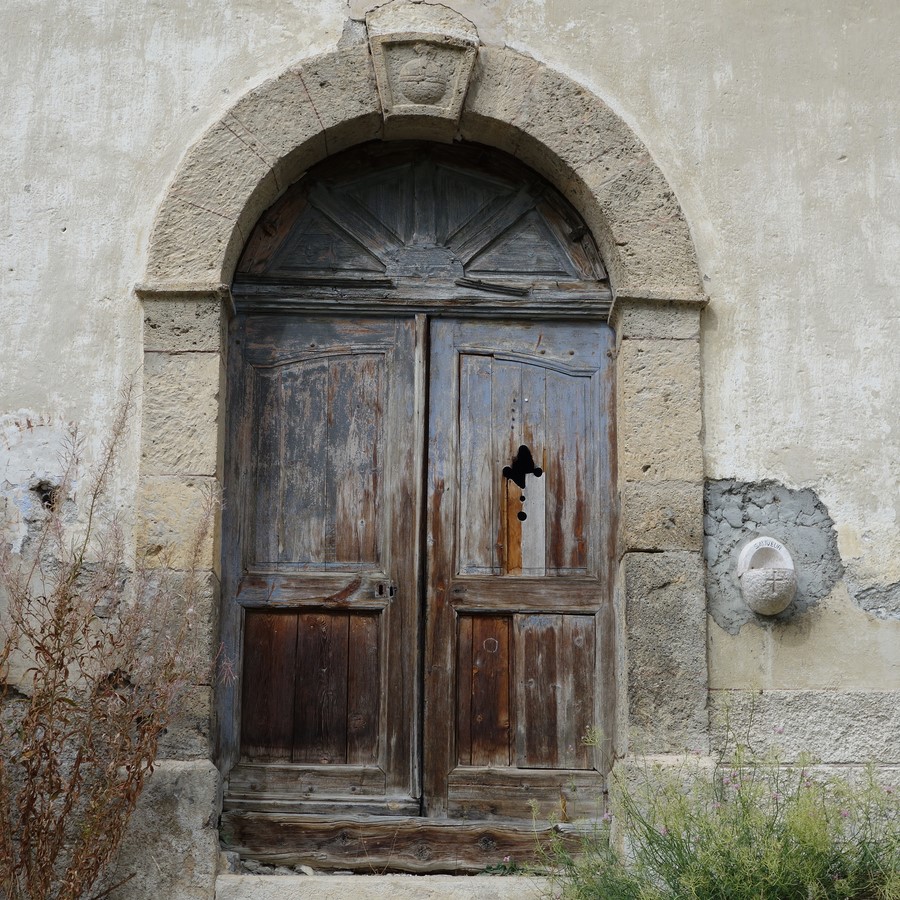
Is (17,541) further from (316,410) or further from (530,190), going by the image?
(530,190)

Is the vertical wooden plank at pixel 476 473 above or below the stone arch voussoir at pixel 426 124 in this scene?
below

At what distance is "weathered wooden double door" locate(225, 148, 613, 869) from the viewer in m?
4.77

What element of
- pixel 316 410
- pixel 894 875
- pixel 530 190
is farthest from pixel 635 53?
pixel 894 875

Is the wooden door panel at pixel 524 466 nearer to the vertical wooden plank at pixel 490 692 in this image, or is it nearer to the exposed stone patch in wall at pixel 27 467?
the vertical wooden plank at pixel 490 692

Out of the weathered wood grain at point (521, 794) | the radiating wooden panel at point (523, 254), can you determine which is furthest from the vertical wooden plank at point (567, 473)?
the weathered wood grain at point (521, 794)

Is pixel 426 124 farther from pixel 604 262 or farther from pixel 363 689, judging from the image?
pixel 363 689

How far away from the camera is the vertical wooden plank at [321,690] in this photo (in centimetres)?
479

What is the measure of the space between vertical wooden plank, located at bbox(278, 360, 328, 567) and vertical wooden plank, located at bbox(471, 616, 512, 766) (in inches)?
26.2

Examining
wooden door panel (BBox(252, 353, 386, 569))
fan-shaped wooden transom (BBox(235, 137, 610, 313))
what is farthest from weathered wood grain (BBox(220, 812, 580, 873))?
fan-shaped wooden transom (BBox(235, 137, 610, 313))

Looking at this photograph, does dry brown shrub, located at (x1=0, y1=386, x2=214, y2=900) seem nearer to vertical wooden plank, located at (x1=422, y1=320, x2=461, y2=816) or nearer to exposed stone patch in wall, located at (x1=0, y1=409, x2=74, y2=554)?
exposed stone patch in wall, located at (x1=0, y1=409, x2=74, y2=554)

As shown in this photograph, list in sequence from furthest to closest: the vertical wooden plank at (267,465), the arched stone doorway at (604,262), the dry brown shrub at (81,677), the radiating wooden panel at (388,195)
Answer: the radiating wooden panel at (388,195) < the vertical wooden plank at (267,465) < the arched stone doorway at (604,262) < the dry brown shrub at (81,677)

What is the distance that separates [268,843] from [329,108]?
2.70 m

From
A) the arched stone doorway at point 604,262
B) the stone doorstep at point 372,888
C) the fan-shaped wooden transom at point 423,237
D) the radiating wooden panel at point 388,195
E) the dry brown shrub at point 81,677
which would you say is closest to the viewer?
the dry brown shrub at point 81,677

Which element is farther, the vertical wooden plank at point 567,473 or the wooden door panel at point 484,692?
the vertical wooden plank at point 567,473
